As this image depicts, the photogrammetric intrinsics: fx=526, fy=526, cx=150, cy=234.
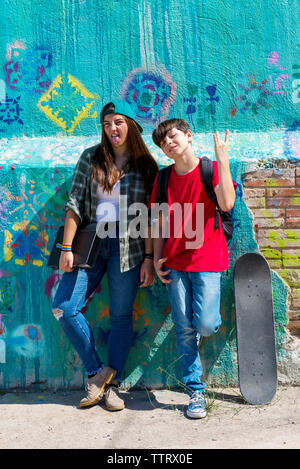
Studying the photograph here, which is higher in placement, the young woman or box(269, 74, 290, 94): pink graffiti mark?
box(269, 74, 290, 94): pink graffiti mark

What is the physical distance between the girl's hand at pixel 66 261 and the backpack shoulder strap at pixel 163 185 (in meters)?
0.70

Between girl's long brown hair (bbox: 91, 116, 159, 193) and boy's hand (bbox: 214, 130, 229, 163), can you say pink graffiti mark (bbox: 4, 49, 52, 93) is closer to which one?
girl's long brown hair (bbox: 91, 116, 159, 193)

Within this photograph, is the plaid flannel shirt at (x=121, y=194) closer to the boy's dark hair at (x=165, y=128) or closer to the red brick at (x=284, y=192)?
the boy's dark hair at (x=165, y=128)

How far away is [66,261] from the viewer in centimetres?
356

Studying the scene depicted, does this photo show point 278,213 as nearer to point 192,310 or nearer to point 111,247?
point 192,310

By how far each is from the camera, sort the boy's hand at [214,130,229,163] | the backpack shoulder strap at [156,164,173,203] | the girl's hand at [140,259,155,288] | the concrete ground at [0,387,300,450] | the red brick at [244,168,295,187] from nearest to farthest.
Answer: the concrete ground at [0,387,300,450] → the boy's hand at [214,130,229,163] → the backpack shoulder strap at [156,164,173,203] → the girl's hand at [140,259,155,288] → the red brick at [244,168,295,187]

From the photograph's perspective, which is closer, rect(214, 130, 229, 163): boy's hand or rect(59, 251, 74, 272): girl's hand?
rect(214, 130, 229, 163): boy's hand

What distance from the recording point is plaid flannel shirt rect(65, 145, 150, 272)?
3572 millimetres

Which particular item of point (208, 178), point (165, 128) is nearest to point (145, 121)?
point (165, 128)

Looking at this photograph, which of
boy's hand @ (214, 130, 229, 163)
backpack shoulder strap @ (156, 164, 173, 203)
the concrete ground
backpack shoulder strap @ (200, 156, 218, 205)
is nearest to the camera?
the concrete ground

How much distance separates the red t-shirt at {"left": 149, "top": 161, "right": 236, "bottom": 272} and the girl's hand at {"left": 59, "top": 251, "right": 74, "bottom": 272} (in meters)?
0.68

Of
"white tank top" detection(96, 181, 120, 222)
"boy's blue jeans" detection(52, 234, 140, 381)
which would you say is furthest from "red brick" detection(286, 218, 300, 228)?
"white tank top" detection(96, 181, 120, 222)
